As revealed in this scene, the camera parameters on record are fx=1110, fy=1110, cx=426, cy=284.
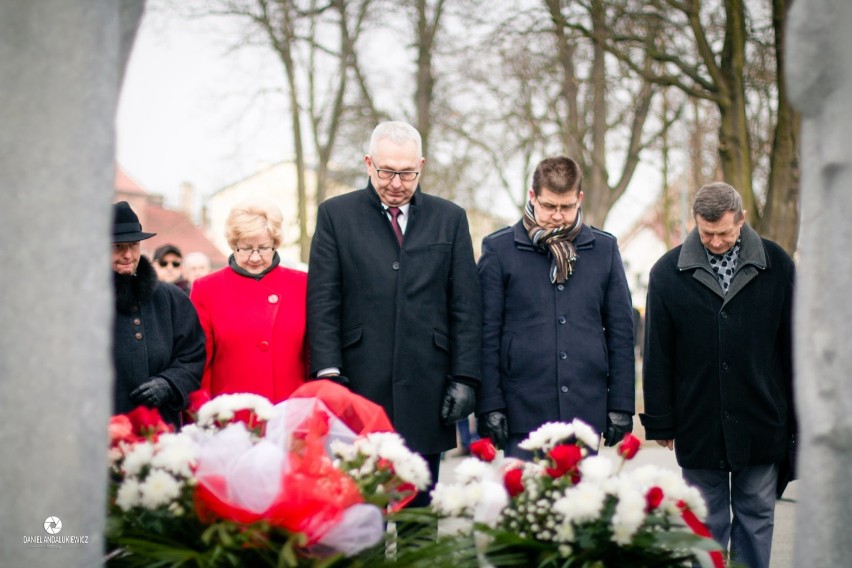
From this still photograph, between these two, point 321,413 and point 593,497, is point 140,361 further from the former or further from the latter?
point 593,497

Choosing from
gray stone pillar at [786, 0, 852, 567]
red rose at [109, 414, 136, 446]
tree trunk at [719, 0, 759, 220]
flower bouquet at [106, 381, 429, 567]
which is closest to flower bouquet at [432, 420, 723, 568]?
flower bouquet at [106, 381, 429, 567]

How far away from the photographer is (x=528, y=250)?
5.39 m

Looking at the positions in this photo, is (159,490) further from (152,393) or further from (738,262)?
(738,262)

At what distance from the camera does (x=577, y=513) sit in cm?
348

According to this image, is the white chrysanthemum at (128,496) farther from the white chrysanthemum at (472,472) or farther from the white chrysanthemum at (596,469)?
the white chrysanthemum at (596,469)

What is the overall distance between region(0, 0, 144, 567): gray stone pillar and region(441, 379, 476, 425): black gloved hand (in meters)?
2.39

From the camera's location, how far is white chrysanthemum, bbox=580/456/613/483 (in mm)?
3604

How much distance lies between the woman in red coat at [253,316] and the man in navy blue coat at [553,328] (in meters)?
0.95

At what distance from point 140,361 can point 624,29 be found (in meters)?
10.8

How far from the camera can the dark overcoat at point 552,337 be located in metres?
5.23

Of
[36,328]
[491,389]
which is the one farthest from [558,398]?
[36,328]

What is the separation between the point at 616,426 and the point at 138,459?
251cm
